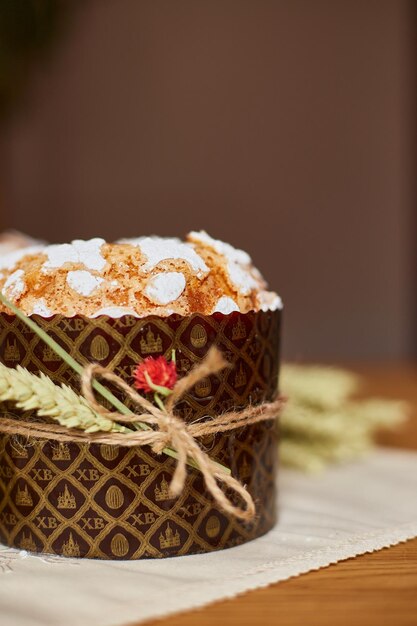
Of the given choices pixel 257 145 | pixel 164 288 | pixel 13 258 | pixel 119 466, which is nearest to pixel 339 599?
pixel 119 466

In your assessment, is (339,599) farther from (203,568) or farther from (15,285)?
(15,285)

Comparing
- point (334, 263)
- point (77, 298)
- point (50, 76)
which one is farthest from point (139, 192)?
point (77, 298)

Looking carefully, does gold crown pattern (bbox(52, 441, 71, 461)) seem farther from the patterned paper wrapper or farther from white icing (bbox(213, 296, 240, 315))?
white icing (bbox(213, 296, 240, 315))

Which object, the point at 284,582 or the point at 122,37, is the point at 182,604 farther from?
the point at 122,37

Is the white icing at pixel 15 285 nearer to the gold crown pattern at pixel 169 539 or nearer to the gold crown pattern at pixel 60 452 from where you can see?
the gold crown pattern at pixel 60 452

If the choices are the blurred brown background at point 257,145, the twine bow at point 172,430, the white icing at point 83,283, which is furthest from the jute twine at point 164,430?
the blurred brown background at point 257,145

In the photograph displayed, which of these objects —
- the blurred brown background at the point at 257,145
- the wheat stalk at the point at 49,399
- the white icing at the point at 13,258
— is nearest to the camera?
the wheat stalk at the point at 49,399

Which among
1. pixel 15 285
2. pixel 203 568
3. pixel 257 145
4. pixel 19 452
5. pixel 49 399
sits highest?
pixel 257 145
